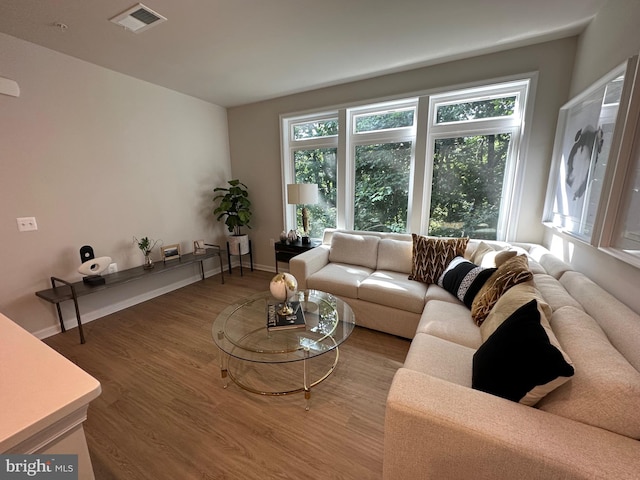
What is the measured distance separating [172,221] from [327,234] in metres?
2.15

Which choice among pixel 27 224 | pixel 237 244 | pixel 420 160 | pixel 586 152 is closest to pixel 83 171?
pixel 27 224

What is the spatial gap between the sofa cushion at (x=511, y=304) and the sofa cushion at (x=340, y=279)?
1.22 meters

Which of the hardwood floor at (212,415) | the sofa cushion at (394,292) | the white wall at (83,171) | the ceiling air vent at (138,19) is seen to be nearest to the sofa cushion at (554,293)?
the sofa cushion at (394,292)

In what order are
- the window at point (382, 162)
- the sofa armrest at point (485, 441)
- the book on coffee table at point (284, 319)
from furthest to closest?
1. the window at point (382, 162)
2. the book on coffee table at point (284, 319)
3. the sofa armrest at point (485, 441)

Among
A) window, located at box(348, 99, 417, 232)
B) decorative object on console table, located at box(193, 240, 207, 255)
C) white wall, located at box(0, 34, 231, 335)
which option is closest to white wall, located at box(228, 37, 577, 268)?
window, located at box(348, 99, 417, 232)

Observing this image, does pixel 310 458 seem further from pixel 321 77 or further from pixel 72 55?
pixel 72 55

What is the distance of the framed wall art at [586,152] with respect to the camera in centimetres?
154

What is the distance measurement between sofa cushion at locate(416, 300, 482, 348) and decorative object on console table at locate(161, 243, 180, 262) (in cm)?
313

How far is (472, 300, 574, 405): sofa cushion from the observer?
0.92m

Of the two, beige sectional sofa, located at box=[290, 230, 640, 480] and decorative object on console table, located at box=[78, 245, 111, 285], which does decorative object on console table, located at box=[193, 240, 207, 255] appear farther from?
beige sectional sofa, located at box=[290, 230, 640, 480]

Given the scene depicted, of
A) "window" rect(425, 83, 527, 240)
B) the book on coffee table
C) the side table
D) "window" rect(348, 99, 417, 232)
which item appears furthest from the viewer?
the side table

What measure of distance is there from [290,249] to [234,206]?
1233 millimetres

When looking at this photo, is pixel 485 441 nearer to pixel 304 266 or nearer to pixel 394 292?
pixel 394 292

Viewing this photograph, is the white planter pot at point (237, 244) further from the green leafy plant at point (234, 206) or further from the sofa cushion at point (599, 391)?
the sofa cushion at point (599, 391)
